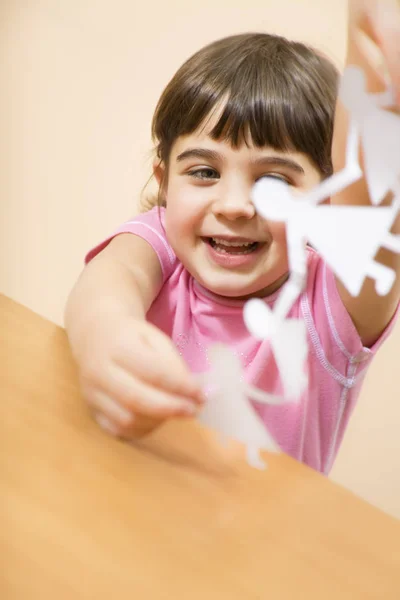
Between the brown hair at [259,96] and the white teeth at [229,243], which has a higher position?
the brown hair at [259,96]

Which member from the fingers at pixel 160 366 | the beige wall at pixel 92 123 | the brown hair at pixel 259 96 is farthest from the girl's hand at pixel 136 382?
the beige wall at pixel 92 123

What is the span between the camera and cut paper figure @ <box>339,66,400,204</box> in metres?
0.22

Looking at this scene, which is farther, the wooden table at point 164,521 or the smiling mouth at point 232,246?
the smiling mouth at point 232,246

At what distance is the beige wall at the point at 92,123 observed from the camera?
0.50 meters

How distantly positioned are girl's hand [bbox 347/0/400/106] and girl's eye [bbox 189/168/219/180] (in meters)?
0.08

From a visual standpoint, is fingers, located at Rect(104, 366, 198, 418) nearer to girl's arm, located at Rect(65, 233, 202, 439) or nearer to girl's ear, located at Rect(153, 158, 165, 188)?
girl's arm, located at Rect(65, 233, 202, 439)

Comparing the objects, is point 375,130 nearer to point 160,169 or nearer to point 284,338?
point 284,338

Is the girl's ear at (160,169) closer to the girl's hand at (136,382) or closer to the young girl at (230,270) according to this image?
the young girl at (230,270)

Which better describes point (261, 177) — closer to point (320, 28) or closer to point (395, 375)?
point (320, 28)

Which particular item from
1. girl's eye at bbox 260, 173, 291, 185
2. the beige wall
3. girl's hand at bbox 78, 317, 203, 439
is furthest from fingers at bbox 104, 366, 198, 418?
the beige wall

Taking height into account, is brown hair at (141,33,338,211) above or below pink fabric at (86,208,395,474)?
above

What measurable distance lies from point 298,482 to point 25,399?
103 millimetres

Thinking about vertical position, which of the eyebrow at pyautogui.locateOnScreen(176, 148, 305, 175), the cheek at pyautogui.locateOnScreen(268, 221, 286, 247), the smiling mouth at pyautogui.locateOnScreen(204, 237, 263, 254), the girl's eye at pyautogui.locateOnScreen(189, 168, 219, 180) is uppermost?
the eyebrow at pyautogui.locateOnScreen(176, 148, 305, 175)

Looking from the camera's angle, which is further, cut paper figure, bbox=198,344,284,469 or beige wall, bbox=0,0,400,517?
beige wall, bbox=0,0,400,517
